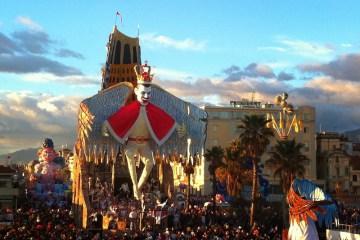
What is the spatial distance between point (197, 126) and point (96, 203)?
8662 millimetres

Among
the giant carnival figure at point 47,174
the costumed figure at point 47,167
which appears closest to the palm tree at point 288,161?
the giant carnival figure at point 47,174

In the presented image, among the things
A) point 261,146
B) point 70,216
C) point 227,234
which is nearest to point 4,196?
point 70,216

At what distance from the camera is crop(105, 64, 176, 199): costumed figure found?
4231 cm

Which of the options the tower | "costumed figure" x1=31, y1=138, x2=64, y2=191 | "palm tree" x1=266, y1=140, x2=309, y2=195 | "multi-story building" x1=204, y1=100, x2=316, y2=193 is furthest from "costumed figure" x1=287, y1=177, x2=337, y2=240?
"multi-story building" x1=204, y1=100, x2=316, y2=193

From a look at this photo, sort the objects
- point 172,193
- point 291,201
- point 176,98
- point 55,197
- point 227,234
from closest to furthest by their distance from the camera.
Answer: point 291,201 → point 227,234 → point 176,98 → point 172,193 → point 55,197

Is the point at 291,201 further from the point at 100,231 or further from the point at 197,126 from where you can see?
the point at 197,126

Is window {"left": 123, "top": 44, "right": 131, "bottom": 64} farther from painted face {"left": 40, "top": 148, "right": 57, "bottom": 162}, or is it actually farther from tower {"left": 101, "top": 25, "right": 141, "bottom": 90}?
painted face {"left": 40, "top": 148, "right": 57, "bottom": 162}

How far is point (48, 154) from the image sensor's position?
246ft

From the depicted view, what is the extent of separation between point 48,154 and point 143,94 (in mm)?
35385

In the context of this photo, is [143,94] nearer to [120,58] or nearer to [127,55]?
[120,58]

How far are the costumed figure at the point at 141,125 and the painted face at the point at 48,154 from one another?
107 ft

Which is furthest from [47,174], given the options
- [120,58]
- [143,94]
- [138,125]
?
[143,94]

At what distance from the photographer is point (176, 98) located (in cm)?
4503

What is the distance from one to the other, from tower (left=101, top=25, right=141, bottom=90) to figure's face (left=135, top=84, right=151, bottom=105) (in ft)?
72.2
